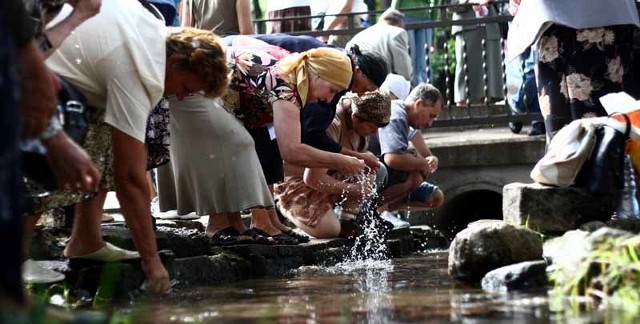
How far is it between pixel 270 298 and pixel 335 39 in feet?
22.1

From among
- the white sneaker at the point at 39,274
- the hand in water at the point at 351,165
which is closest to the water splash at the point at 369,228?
the hand in water at the point at 351,165

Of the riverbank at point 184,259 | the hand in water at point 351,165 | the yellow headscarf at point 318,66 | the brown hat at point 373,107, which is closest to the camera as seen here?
the riverbank at point 184,259

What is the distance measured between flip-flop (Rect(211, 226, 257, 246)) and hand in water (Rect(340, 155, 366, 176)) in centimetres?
81

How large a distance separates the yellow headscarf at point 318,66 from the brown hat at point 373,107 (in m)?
0.81

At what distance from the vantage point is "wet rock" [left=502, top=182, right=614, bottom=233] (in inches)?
281

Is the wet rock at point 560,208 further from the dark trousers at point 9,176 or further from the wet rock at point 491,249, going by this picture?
the dark trousers at point 9,176

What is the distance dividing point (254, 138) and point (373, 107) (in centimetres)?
95

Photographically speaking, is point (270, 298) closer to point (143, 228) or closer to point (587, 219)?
point (143, 228)

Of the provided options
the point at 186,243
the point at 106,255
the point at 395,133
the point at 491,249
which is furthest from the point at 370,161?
the point at 106,255

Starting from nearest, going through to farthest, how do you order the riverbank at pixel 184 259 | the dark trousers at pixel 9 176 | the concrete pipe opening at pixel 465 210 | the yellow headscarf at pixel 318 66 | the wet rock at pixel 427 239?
the dark trousers at pixel 9 176
the riverbank at pixel 184 259
the yellow headscarf at pixel 318 66
the wet rock at pixel 427 239
the concrete pipe opening at pixel 465 210

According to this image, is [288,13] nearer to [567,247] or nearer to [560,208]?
[560,208]

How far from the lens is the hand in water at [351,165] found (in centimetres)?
805

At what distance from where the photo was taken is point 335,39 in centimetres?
1239

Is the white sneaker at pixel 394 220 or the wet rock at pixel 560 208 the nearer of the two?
the wet rock at pixel 560 208
